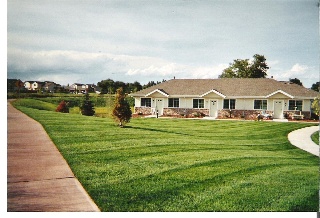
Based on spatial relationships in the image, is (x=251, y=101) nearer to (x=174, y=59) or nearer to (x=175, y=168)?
(x=174, y=59)

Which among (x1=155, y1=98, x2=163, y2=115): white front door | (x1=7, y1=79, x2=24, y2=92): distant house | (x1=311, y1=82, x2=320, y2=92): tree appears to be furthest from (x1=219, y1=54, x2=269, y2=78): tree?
(x1=7, y1=79, x2=24, y2=92): distant house

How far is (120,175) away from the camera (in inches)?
211

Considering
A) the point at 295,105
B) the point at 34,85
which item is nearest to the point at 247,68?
the point at 295,105

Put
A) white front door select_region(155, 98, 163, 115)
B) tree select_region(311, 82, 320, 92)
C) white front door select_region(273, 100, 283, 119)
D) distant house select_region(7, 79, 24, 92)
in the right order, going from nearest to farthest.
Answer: distant house select_region(7, 79, 24, 92)
tree select_region(311, 82, 320, 92)
white front door select_region(273, 100, 283, 119)
white front door select_region(155, 98, 163, 115)

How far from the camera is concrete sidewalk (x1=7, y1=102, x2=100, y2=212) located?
16.4ft

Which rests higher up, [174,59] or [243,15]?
[243,15]

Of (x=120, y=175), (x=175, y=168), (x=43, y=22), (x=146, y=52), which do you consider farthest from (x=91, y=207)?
(x=43, y=22)

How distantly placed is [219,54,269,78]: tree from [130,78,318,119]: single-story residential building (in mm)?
713

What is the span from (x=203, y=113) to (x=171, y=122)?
126 cm

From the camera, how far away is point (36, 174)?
5.48m

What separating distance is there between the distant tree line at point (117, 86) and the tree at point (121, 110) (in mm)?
172

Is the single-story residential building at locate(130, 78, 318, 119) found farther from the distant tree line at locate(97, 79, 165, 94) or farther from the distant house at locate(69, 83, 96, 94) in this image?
the distant house at locate(69, 83, 96, 94)

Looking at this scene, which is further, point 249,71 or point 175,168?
point 249,71

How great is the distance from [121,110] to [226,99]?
168 inches
